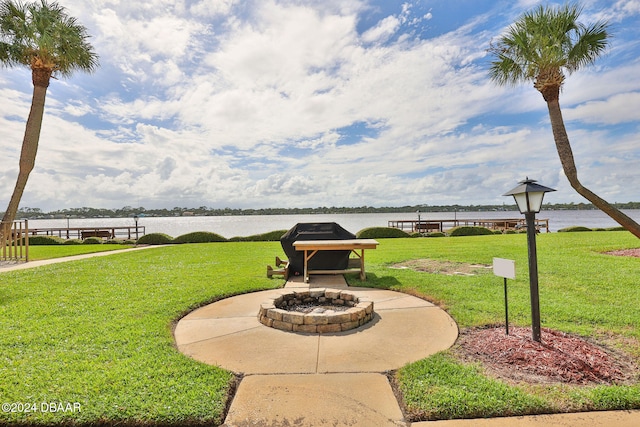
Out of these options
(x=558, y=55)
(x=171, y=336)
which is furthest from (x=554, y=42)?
(x=171, y=336)

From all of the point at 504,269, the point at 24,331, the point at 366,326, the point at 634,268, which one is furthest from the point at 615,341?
the point at 24,331

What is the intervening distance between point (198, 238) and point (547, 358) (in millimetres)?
20026

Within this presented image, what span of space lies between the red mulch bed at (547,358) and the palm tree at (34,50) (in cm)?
1514

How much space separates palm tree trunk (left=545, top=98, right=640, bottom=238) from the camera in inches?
323

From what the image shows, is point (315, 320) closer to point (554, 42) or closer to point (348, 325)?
point (348, 325)

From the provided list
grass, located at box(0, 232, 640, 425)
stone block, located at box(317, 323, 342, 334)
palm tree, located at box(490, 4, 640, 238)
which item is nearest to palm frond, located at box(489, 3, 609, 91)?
palm tree, located at box(490, 4, 640, 238)

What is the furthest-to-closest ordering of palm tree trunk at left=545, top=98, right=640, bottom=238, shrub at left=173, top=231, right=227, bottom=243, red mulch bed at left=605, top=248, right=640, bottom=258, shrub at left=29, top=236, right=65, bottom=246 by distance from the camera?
shrub at left=173, top=231, right=227, bottom=243
shrub at left=29, top=236, right=65, bottom=246
red mulch bed at left=605, top=248, right=640, bottom=258
palm tree trunk at left=545, top=98, right=640, bottom=238

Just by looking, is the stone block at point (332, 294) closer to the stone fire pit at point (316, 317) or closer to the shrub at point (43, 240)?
the stone fire pit at point (316, 317)

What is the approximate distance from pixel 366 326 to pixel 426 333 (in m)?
0.76

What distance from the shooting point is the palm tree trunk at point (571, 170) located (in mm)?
8203

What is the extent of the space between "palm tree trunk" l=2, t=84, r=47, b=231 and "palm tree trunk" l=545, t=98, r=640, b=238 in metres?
17.0

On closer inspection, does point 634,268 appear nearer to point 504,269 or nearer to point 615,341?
point 615,341

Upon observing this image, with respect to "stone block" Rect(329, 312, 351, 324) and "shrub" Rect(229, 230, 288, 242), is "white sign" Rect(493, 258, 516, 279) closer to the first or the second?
"stone block" Rect(329, 312, 351, 324)

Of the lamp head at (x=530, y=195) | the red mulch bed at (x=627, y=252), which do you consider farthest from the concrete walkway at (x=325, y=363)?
the red mulch bed at (x=627, y=252)
